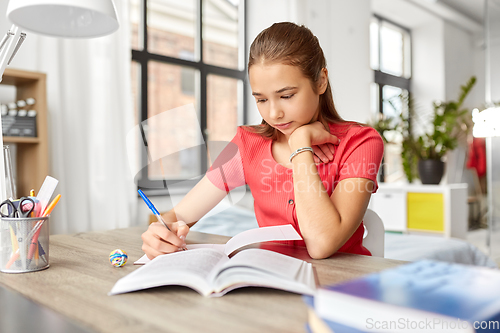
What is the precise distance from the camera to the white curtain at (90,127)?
2.41 m

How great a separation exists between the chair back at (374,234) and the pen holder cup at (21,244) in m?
0.81

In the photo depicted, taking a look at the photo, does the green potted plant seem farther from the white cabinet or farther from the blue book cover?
the blue book cover

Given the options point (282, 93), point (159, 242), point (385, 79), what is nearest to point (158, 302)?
point (159, 242)

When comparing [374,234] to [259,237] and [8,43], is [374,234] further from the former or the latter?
[8,43]

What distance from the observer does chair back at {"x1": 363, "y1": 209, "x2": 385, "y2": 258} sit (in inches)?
44.6

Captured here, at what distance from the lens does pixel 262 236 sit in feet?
2.73

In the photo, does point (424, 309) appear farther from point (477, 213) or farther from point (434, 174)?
point (477, 213)

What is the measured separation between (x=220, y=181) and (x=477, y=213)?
5.25 metres

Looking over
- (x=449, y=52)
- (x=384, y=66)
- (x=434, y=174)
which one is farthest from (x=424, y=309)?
(x=449, y=52)

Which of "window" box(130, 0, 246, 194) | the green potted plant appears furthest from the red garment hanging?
"window" box(130, 0, 246, 194)

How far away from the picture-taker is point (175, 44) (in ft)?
11.1

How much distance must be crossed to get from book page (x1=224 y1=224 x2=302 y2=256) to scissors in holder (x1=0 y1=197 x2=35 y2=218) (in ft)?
1.22

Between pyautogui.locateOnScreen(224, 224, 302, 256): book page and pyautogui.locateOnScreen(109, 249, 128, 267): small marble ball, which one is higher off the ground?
pyautogui.locateOnScreen(224, 224, 302, 256): book page

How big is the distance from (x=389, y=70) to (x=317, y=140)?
4.75 m
